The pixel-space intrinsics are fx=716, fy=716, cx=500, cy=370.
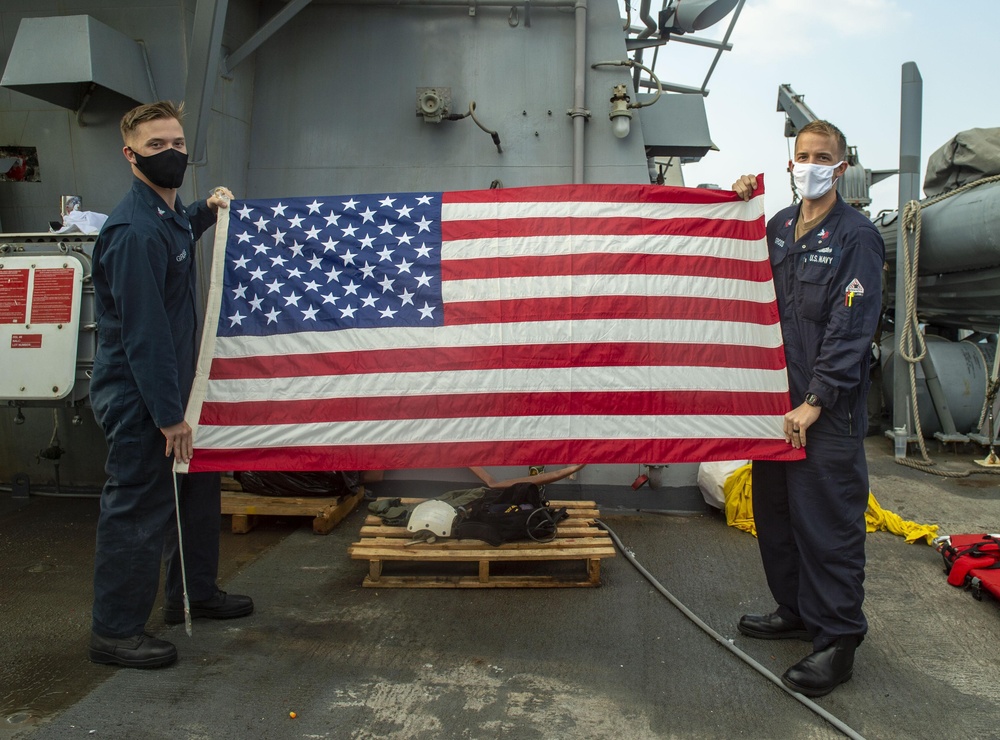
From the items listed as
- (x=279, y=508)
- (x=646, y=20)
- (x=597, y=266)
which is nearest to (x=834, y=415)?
(x=597, y=266)

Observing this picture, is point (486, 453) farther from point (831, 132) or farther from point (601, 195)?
point (831, 132)

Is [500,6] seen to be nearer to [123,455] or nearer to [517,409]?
[517,409]

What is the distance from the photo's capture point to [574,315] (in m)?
3.49

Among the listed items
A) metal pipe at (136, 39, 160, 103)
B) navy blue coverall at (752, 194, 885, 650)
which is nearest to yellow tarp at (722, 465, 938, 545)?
navy blue coverall at (752, 194, 885, 650)

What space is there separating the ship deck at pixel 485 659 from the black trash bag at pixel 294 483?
538mm

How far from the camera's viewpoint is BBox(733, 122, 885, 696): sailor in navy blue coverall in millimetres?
2998

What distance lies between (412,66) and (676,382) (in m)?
3.79

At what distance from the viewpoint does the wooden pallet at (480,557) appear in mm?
4164

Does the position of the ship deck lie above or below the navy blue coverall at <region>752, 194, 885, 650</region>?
below

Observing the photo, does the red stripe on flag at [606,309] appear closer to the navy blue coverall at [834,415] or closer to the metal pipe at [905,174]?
the navy blue coverall at [834,415]

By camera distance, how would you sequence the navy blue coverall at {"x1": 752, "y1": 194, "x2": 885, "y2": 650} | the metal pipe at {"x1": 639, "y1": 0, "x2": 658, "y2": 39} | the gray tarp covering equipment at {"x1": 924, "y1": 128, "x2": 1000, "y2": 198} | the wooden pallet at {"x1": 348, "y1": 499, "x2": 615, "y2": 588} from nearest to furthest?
the navy blue coverall at {"x1": 752, "y1": 194, "x2": 885, "y2": 650}
the wooden pallet at {"x1": 348, "y1": 499, "x2": 615, "y2": 588}
the metal pipe at {"x1": 639, "y1": 0, "x2": 658, "y2": 39}
the gray tarp covering equipment at {"x1": 924, "y1": 128, "x2": 1000, "y2": 198}

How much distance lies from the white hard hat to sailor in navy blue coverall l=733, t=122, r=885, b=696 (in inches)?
78.5

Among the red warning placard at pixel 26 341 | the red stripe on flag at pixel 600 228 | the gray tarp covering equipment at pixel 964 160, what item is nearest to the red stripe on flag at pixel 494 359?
the red stripe on flag at pixel 600 228

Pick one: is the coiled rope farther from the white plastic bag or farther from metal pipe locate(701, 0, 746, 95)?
the white plastic bag
